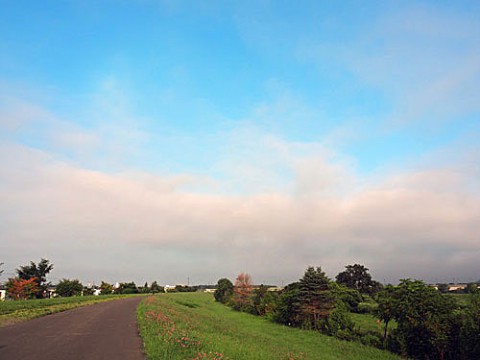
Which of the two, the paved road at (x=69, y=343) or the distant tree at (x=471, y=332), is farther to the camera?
the distant tree at (x=471, y=332)

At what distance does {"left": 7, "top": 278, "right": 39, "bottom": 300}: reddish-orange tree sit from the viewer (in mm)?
64088

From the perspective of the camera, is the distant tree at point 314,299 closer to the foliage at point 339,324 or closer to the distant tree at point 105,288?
the foliage at point 339,324

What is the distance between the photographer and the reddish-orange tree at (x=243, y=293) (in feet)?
220

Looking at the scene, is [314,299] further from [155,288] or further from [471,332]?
[155,288]

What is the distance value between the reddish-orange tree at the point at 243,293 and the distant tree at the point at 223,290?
18.5 m

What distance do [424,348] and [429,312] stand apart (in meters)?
2.67

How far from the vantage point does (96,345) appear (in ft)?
47.8

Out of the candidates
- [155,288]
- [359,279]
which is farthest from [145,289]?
[359,279]

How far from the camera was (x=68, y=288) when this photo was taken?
8188 centimetres

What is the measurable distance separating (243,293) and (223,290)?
30326 mm

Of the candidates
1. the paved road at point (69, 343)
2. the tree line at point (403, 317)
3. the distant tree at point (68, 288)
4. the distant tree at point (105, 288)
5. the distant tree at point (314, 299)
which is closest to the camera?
the paved road at point (69, 343)

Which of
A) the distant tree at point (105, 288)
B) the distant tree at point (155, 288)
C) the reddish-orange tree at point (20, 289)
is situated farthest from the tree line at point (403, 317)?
the distant tree at point (155, 288)

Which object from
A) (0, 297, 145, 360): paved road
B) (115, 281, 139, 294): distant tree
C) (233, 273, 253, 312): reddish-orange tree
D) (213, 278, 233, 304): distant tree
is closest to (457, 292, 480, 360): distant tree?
(0, 297, 145, 360): paved road

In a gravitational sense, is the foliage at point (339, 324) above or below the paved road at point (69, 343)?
below
